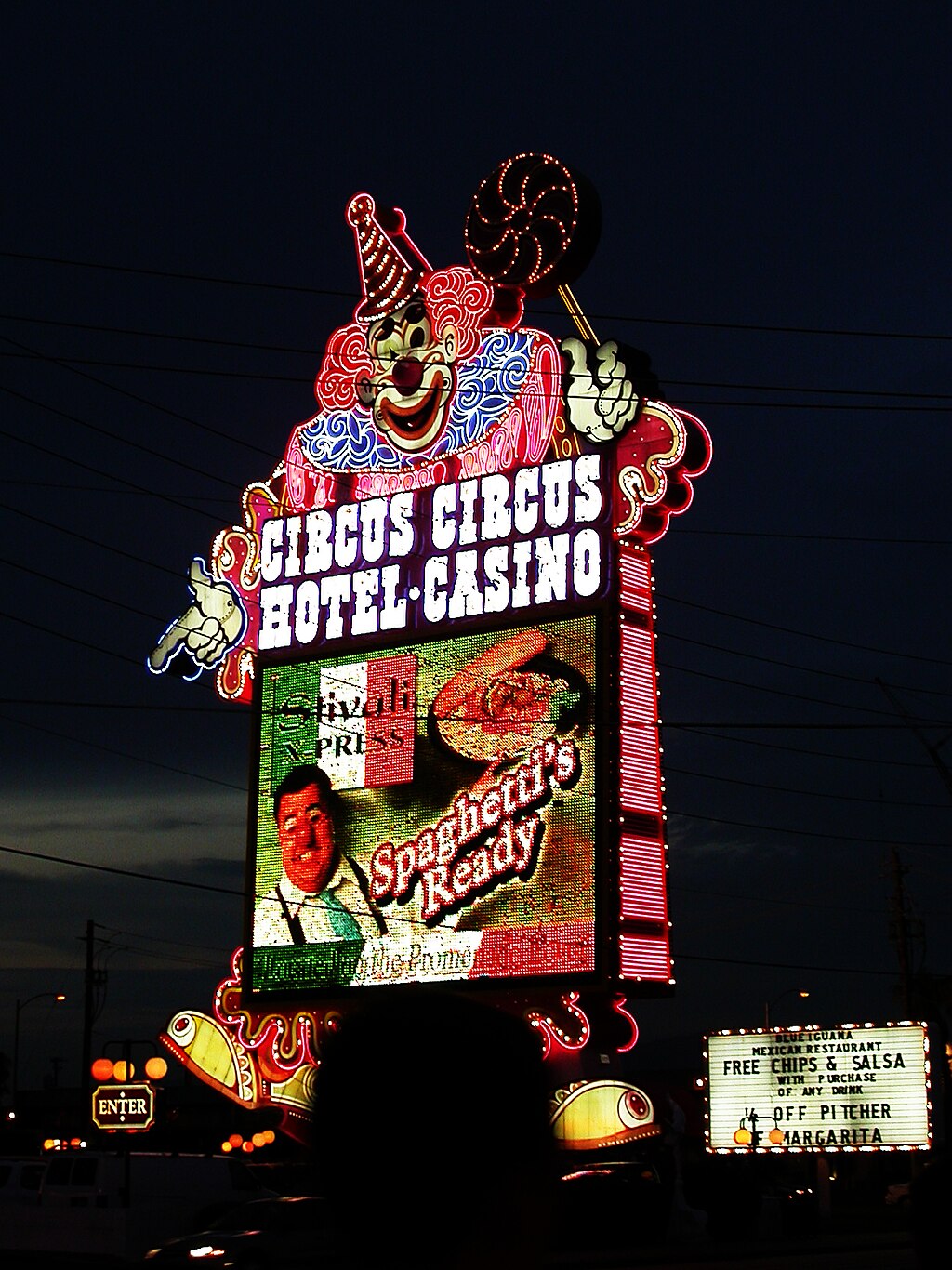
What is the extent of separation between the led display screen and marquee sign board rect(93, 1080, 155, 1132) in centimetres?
561

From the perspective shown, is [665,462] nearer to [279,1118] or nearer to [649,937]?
[649,937]

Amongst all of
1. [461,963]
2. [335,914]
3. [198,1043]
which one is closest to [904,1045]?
[461,963]

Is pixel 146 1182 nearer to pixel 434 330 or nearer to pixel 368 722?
pixel 368 722

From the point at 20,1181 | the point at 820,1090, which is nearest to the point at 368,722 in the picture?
the point at 20,1181

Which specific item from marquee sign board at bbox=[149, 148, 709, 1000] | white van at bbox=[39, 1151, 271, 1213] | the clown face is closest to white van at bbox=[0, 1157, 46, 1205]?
white van at bbox=[39, 1151, 271, 1213]

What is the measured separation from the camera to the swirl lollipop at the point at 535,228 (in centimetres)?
3334

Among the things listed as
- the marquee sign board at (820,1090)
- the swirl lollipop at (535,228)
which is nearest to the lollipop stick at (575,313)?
the swirl lollipop at (535,228)

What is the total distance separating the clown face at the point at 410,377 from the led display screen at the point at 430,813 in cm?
444

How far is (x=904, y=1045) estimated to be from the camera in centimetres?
3173

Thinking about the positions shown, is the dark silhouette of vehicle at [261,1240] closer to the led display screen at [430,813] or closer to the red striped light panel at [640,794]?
the led display screen at [430,813]

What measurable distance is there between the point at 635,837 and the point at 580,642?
3529 millimetres

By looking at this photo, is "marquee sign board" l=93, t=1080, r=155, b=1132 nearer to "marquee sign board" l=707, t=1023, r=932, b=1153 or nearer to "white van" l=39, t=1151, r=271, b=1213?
"white van" l=39, t=1151, r=271, b=1213

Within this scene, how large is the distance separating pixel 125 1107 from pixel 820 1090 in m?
13.2

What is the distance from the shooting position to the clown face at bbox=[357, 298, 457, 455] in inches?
1348
